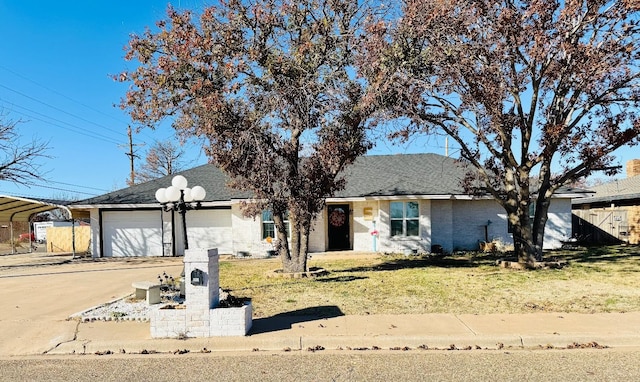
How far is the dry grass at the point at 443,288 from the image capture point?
833 cm

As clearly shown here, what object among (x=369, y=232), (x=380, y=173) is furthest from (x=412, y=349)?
(x=380, y=173)

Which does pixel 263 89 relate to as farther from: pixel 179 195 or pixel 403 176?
pixel 403 176

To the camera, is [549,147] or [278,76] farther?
[549,147]

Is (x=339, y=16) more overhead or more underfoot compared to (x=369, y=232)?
more overhead

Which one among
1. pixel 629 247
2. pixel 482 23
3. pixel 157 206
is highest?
pixel 482 23

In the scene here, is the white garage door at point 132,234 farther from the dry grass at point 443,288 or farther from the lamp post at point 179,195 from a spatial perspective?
the lamp post at point 179,195

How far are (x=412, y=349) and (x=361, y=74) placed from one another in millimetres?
7157

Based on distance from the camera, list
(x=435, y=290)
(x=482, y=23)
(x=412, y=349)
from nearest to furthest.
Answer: (x=412, y=349) → (x=435, y=290) → (x=482, y=23)

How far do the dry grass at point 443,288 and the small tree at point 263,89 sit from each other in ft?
7.94

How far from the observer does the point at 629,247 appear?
1928 centimetres

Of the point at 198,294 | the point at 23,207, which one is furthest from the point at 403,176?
the point at 23,207

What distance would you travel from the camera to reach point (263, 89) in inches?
436

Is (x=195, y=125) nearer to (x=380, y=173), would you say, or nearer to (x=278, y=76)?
(x=278, y=76)

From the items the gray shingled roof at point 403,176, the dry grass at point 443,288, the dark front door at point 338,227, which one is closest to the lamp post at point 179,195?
the dry grass at point 443,288
